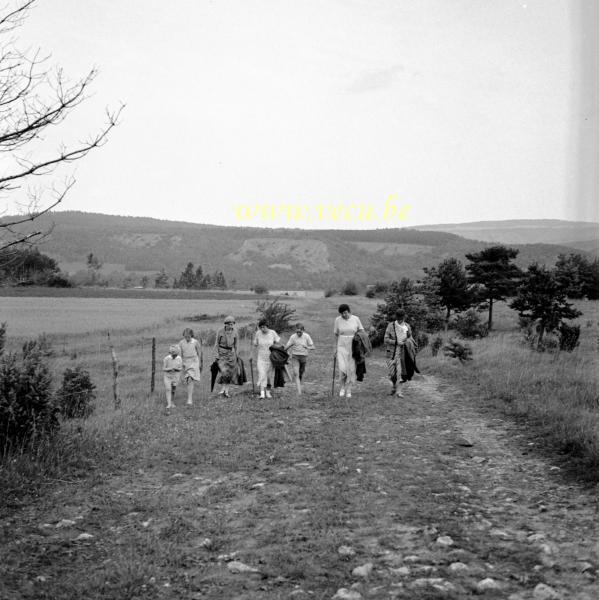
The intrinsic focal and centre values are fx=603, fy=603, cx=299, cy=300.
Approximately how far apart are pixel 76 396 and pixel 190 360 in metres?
3.06

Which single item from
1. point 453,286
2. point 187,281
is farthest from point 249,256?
point 453,286

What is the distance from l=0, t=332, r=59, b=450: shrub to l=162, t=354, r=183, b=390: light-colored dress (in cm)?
397

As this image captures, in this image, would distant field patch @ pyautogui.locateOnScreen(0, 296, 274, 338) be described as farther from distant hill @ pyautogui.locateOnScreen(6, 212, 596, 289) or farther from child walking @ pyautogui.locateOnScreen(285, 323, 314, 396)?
distant hill @ pyautogui.locateOnScreen(6, 212, 596, 289)

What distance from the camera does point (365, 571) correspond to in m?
4.78

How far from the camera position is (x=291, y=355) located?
1442 cm

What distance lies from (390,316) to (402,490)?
2016cm

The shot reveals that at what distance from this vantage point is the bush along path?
4.67 m

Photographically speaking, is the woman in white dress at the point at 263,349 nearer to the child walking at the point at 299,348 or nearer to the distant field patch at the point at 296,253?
the child walking at the point at 299,348

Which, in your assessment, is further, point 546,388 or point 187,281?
point 187,281

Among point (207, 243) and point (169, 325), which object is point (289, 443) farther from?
point (207, 243)

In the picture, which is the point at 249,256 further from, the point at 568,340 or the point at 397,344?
the point at 397,344

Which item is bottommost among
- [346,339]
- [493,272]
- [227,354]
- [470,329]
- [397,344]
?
[470,329]

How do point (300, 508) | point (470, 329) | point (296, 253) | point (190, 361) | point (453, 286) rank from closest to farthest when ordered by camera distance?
1. point (300, 508)
2. point (190, 361)
3. point (470, 329)
4. point (453, 286)
5. point (296, 253)

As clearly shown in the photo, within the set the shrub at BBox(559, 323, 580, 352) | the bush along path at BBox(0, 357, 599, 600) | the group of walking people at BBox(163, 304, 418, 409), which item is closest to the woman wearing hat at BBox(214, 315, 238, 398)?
the group of walking people at BBox(163, 304, 418, 409)
